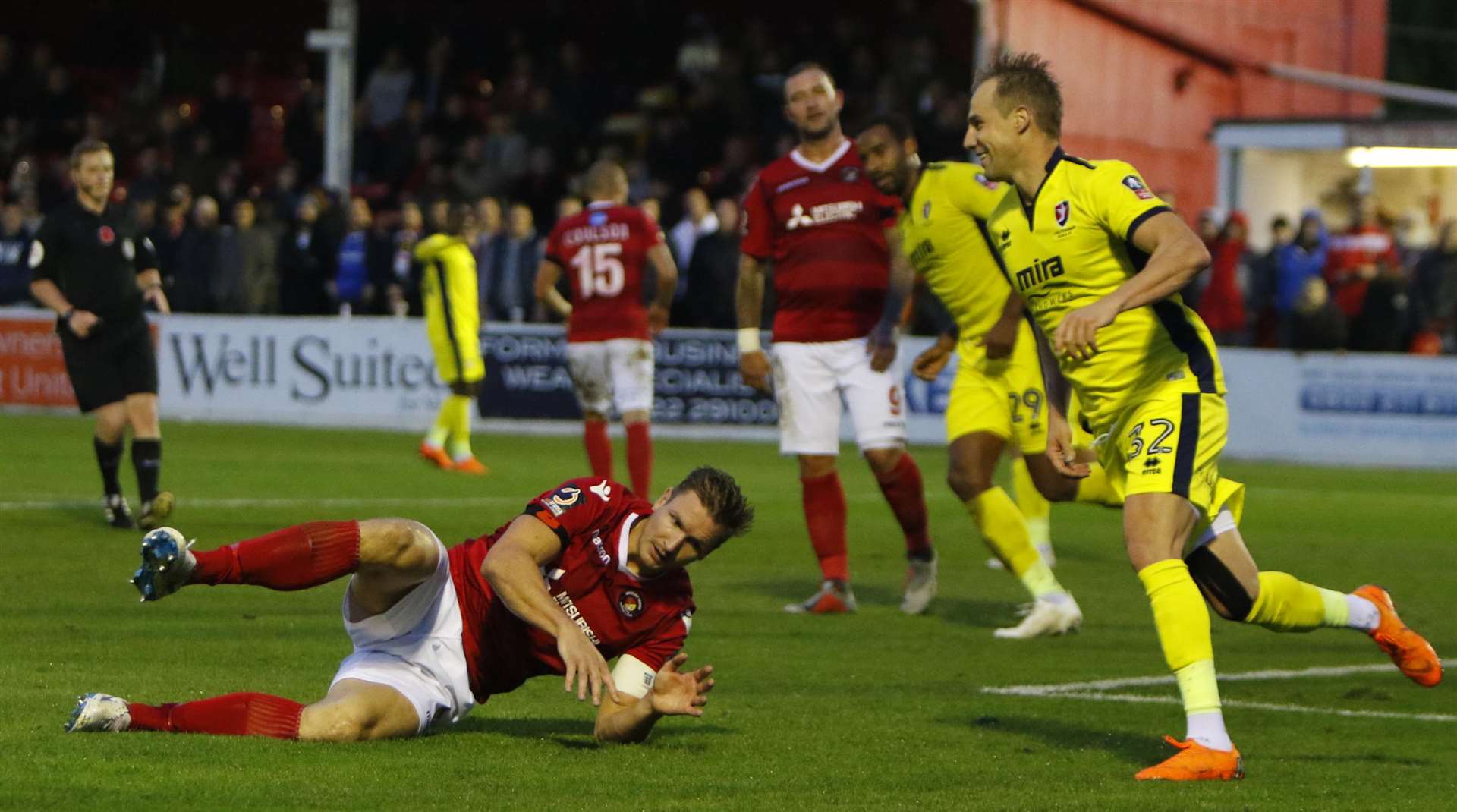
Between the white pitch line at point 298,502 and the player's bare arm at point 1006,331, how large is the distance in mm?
5480

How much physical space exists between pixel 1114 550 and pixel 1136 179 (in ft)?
23.3

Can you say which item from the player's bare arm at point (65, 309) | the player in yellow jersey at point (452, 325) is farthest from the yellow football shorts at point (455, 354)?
the player's bare arm at point (65, 309)

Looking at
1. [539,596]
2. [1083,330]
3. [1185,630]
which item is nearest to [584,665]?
[539,596]

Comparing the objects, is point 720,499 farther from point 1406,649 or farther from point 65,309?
point 65,309

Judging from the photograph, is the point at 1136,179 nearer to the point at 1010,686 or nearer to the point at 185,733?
the point at 1010,686

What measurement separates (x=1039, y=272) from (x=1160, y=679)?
2.32 m

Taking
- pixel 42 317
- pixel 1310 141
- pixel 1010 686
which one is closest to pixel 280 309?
pixel 42 317

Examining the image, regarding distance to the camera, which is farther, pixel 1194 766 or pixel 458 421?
pixel 458 421

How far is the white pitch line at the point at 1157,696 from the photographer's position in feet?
24.9

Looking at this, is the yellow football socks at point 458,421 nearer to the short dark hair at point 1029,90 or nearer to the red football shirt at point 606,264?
the red football shirt at point 606,264

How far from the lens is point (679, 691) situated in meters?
6.05

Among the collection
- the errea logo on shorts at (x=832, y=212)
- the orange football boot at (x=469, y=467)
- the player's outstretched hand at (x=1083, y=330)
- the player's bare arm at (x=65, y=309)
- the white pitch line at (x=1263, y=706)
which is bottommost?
the orange football boot at (x=469, y=467)

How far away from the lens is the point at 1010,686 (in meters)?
8.00

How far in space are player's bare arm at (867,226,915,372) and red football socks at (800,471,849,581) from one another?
60 cm
